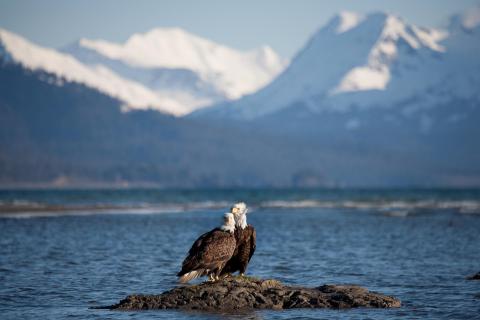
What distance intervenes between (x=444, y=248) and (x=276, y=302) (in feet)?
69.1

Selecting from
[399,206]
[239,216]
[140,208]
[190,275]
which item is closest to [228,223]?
[239,216]

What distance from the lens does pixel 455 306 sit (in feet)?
87.2

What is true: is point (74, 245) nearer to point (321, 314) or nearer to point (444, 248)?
point (444, 248)

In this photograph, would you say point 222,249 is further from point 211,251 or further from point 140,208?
point 140,208

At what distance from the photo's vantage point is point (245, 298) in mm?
25875

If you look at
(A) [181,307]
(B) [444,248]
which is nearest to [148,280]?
(A) [181,307]

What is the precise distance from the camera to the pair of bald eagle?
83.5 ft

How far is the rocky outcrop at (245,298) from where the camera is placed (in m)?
25.8

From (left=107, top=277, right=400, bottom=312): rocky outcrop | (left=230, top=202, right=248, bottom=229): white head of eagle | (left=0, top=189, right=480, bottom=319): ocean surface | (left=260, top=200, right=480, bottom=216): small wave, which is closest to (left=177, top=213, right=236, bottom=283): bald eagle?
(left=230, top=202, right=248, bottom=229): white head of eagle

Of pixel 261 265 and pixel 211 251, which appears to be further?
pixel 261 265

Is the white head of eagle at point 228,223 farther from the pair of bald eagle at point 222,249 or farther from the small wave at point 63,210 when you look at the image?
the small wave at point 63,210

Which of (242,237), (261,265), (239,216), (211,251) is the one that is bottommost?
(261,265)

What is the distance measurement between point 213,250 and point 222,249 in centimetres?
23

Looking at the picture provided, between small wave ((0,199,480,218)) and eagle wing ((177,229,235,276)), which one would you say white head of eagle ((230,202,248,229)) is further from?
small wave ((0,199,480,218))
